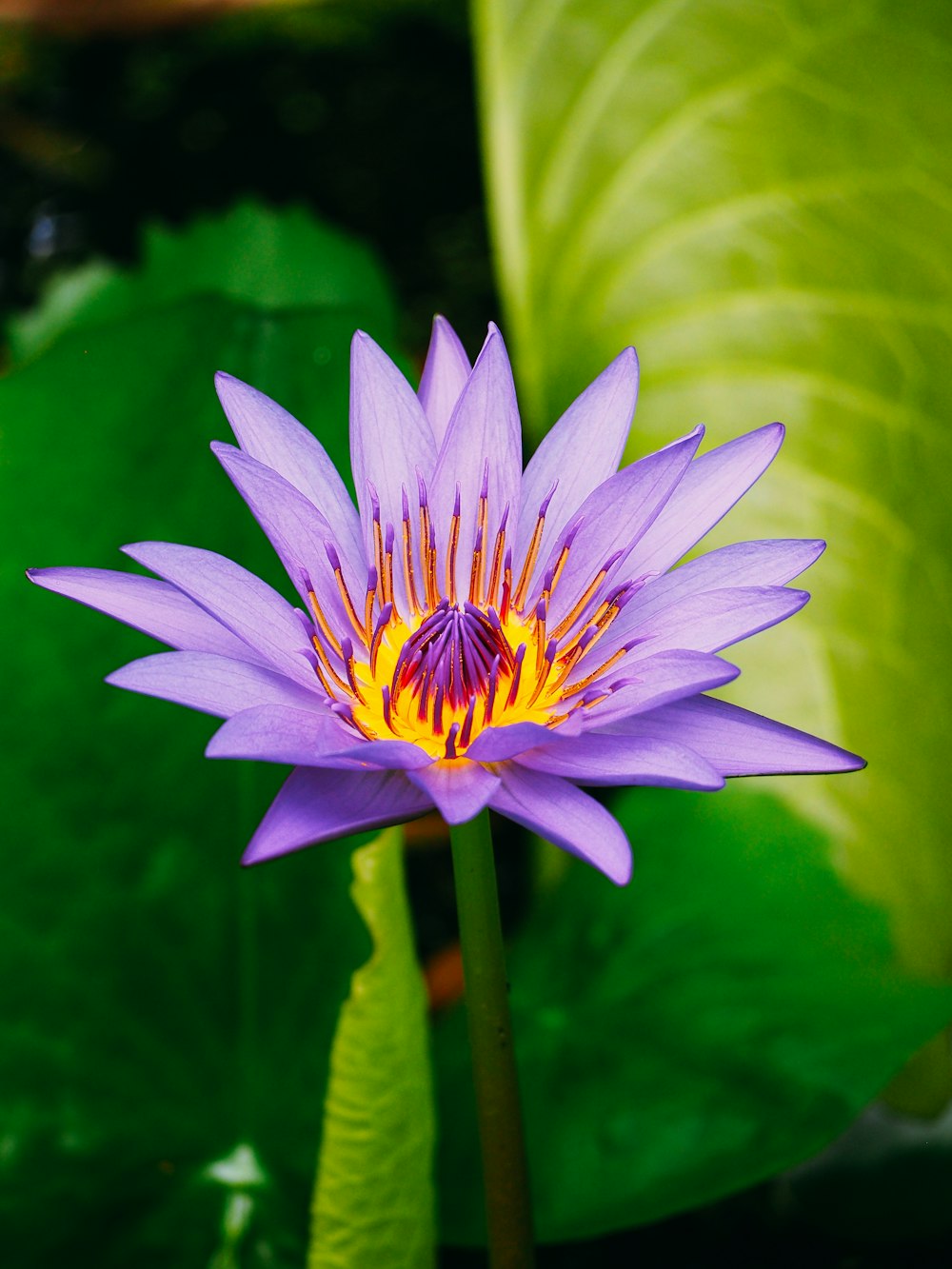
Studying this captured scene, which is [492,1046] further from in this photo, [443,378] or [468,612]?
[443,378]

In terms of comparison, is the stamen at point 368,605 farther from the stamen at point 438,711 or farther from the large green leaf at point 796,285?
the large green leaf at point 796,285

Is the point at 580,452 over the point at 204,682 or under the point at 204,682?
over

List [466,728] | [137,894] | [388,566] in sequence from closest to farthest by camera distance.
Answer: [466,728] < [388,566] < [137,894]

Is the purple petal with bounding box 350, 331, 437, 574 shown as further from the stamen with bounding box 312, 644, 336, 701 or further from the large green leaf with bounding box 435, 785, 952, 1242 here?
the large green leaf with bounding box 435, 785, 952, 1242

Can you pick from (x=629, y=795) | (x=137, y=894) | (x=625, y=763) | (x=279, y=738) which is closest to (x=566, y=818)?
(x=625, y=763)

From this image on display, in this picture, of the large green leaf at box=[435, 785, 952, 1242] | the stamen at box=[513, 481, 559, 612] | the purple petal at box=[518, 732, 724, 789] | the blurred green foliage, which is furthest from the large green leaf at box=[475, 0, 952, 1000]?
the purple petal at box=[518, 732, 724, 789]

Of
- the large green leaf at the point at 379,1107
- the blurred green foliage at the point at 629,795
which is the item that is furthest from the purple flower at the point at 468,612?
the blurred green foliage at the point at 629,795

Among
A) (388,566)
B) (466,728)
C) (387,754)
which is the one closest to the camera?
(387,754)
